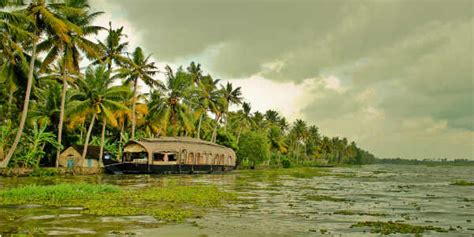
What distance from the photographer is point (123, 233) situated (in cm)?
1152

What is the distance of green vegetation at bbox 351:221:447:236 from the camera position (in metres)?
13.0

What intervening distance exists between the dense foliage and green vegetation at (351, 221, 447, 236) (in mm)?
22962

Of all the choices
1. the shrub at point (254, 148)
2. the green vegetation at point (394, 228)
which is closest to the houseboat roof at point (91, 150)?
the shrub at point (254, 148)

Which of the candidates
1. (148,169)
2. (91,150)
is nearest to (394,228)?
(148,169)

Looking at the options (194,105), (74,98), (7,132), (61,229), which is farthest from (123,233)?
(194,105)

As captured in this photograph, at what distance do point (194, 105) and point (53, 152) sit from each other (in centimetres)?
1999

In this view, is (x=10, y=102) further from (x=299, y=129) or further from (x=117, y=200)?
(x=299, y=129)

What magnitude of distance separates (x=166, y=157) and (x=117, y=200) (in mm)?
28577

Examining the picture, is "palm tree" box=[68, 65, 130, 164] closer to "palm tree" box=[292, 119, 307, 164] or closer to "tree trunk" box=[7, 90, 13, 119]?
"tree trunk" box=[7, 90, 13, 119]

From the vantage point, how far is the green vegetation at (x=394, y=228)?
13.0 metres

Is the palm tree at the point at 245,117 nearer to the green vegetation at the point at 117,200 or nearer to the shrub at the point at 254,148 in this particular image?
the shrub at the point at 254,148

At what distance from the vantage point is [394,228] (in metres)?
13.4

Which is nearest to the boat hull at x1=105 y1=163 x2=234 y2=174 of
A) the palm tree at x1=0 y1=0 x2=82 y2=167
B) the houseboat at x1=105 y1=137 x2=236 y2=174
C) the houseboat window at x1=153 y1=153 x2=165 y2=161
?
the houseboat at x1=105 y1=137 x2=236 y2=174

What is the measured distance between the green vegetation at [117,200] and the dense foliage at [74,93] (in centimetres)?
1179
